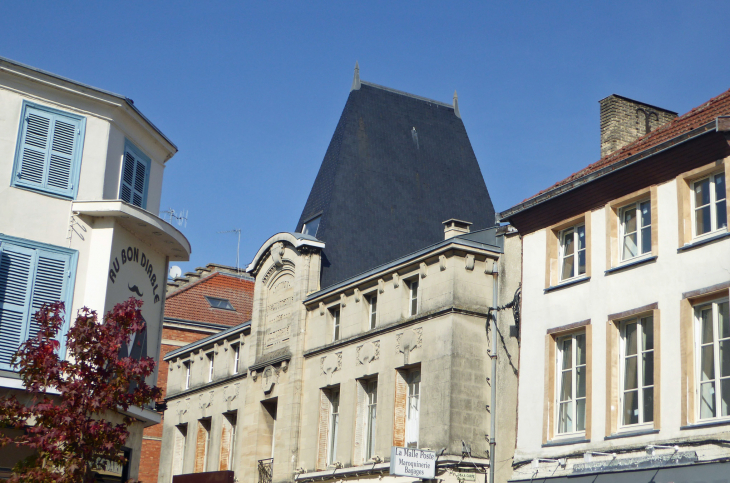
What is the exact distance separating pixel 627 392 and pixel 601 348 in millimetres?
1109

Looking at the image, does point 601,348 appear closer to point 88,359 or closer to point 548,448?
point 548,448

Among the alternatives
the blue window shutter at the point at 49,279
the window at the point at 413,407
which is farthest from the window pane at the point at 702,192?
the blue window shutter at the point at 49,279

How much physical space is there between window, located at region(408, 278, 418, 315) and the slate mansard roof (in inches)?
227

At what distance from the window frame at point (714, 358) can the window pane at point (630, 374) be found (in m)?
1.60

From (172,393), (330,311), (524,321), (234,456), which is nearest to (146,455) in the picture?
(172,393)

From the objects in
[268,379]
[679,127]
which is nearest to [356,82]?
[268,379]

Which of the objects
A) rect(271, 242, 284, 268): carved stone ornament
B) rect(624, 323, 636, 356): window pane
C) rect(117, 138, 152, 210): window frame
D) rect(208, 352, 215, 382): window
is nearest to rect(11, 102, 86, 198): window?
rect(117, 138, 152, 210): window frame

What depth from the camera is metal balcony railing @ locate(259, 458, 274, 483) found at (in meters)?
33.7

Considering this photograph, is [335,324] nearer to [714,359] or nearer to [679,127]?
[679,127]

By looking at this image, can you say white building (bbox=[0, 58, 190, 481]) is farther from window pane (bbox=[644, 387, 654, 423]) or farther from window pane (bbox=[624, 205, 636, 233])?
window pane (bbox=[644, 387, 654, 423])

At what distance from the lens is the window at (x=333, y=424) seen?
1214 inches

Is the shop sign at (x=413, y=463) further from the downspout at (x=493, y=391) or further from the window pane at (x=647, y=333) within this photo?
the window pane at (x=647, y=333)

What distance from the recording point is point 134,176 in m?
20.9

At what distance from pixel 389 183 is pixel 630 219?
18.8 meters
